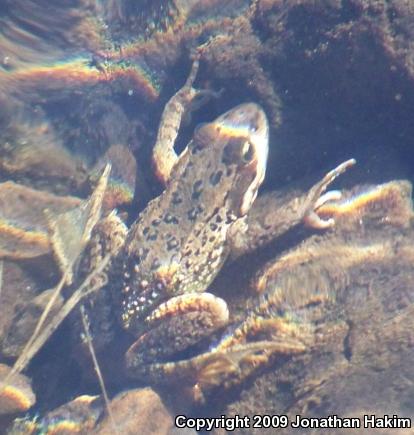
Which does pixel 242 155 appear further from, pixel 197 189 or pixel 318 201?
pixel 318 201

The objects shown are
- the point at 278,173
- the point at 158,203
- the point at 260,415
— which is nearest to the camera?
the point at 260,415

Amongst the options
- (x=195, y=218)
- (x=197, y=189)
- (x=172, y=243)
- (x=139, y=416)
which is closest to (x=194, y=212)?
(x=195, y=218)

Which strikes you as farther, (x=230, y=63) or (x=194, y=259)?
(x=230, y=63)

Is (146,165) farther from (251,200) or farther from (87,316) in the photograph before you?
(87,316)

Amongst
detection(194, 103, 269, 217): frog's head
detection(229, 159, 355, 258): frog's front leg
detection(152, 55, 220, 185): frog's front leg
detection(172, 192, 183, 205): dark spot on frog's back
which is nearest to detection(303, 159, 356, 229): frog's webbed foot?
detection(229, 159, 355, 258): frog's front leg

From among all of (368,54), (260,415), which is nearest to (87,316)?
(260,415)
